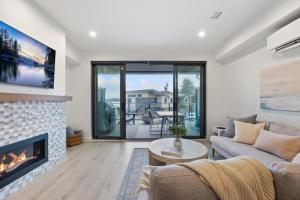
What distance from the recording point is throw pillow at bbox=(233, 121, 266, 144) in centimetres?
281

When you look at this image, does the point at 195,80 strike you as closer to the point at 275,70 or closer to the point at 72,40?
the point at 275,70

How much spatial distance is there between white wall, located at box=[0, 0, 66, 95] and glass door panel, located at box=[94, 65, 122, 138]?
160cm

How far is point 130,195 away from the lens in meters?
2.09

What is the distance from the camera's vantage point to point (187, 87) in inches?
197

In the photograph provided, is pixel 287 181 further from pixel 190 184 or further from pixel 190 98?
pixel 190 98

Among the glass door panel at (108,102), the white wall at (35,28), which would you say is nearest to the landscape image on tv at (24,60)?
the white wall at (35,28)

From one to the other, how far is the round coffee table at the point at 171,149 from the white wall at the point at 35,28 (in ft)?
6.47

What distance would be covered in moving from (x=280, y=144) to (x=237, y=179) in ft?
5.86

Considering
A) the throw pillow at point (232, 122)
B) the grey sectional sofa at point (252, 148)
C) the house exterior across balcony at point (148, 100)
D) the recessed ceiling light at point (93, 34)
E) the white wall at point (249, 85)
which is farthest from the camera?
the house exterior across balcony at point (148, 100)

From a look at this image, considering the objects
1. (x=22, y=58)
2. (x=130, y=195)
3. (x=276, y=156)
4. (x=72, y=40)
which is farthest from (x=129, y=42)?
(x=276, y=156)

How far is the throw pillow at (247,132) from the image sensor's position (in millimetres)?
2807

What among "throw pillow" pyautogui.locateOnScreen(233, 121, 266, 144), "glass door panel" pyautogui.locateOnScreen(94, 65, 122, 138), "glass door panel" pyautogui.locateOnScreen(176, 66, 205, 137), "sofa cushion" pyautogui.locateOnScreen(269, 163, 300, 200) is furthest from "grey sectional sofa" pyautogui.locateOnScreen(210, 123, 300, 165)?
"glass door panel" pyautogui.locateOnScreen(94, 65, 122, 138)

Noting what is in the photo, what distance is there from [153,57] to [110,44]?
1.19m

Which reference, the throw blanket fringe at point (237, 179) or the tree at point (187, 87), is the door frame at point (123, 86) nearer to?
the tree at point (187, 87)
